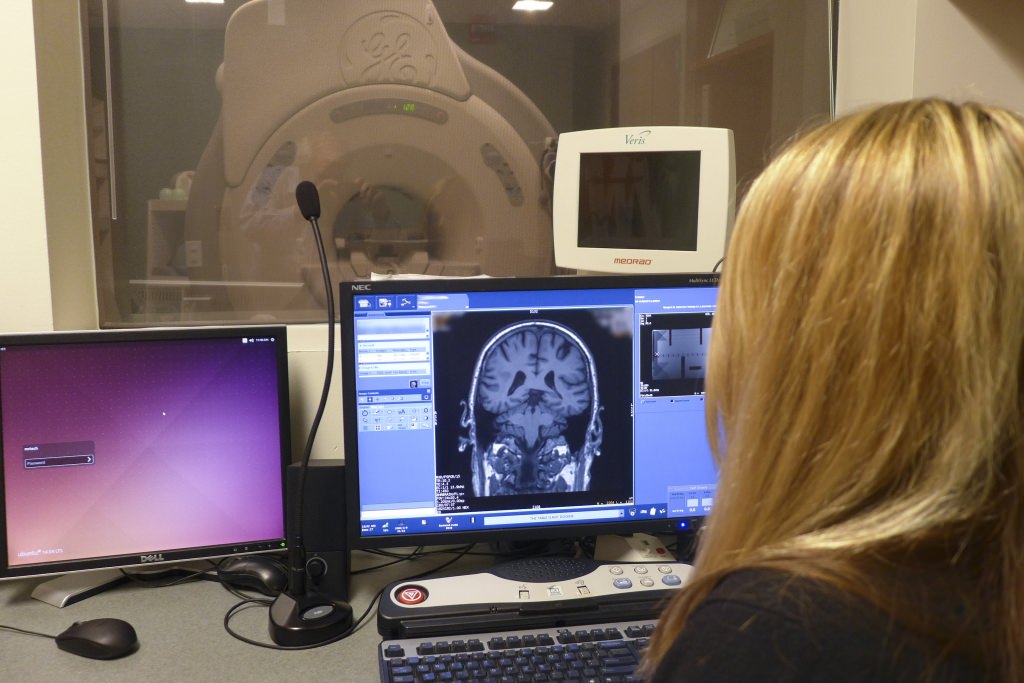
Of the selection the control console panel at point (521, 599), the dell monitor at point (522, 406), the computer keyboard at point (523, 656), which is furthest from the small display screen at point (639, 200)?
the computer keyboard at point (523, 656)

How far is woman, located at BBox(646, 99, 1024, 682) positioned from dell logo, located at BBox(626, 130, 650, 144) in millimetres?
947

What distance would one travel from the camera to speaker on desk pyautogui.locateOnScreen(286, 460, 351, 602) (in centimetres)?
134

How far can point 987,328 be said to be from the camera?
0.61m

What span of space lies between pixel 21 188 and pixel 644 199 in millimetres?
1072

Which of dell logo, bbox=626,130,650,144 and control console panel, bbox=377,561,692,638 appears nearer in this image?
control console panel, bbox=377,561,692,638

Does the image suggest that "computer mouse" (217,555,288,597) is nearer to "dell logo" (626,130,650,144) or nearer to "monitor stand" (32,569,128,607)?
"monitor stand" (32,569,128,607)

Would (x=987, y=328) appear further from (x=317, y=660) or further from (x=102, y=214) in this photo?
(x=102, y=214)

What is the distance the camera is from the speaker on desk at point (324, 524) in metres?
1.34

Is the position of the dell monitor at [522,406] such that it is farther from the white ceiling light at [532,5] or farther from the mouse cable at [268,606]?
the white ceiling light at [532,5]

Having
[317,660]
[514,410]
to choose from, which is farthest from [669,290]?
[317,660]

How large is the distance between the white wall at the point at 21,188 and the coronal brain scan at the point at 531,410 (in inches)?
31.0

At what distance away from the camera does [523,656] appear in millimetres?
1104

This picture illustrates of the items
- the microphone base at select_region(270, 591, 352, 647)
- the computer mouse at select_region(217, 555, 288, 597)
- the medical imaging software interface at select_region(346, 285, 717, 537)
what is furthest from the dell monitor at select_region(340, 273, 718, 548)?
the computer mouse at select_region(217, 555, 288, 597)

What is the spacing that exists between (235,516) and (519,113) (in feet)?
3.49
